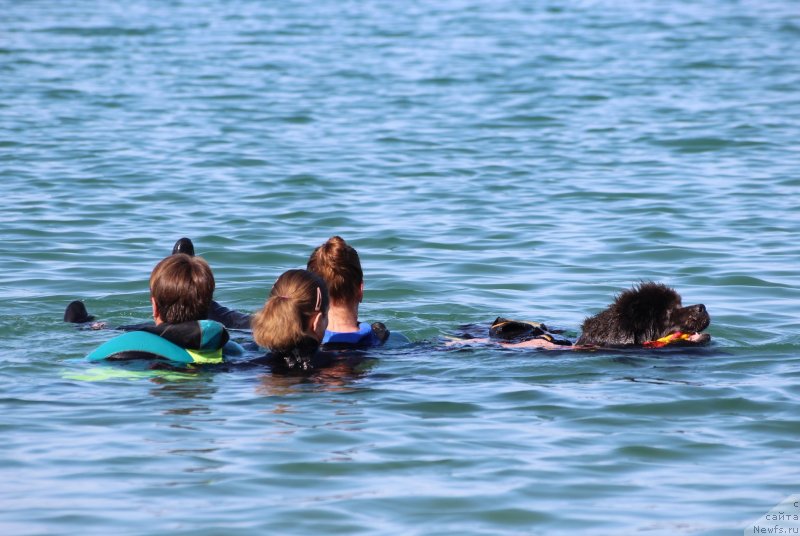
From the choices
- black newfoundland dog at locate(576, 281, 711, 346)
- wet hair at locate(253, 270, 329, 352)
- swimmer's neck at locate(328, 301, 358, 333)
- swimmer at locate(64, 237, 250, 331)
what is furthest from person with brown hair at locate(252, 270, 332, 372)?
black newfoundland dog at locate(576, 281, 711, 346)

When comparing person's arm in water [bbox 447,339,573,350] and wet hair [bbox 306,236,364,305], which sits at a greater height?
wet hair [bbox 306,236,364,305]

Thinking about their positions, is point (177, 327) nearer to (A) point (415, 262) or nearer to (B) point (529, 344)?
(B) point (529, 344)

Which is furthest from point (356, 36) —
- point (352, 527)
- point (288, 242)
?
point (352, 527)

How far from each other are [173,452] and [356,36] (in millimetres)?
22385

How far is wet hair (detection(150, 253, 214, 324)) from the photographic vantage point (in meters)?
7.15

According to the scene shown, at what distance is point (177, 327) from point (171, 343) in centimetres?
11

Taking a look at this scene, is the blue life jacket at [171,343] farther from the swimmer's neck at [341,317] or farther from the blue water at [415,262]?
the swimmer's neck at [341,317]

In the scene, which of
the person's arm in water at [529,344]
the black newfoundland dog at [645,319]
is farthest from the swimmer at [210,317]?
the black newfoundland dog at [645,319]

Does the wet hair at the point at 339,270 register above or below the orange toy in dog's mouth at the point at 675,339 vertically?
above

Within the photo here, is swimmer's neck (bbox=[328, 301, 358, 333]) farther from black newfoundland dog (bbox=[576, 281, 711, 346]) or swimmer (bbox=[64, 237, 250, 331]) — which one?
black newfoundland dog (bbox=[576, 281, 711, 346])

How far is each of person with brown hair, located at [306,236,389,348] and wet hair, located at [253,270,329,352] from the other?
35 centimetres

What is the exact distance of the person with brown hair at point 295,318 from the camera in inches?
273

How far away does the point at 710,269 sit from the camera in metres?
10.4

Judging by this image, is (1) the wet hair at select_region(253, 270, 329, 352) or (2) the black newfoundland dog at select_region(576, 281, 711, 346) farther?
(2) the black newfoundland dog at select_region(576, 281, 711, 346)
